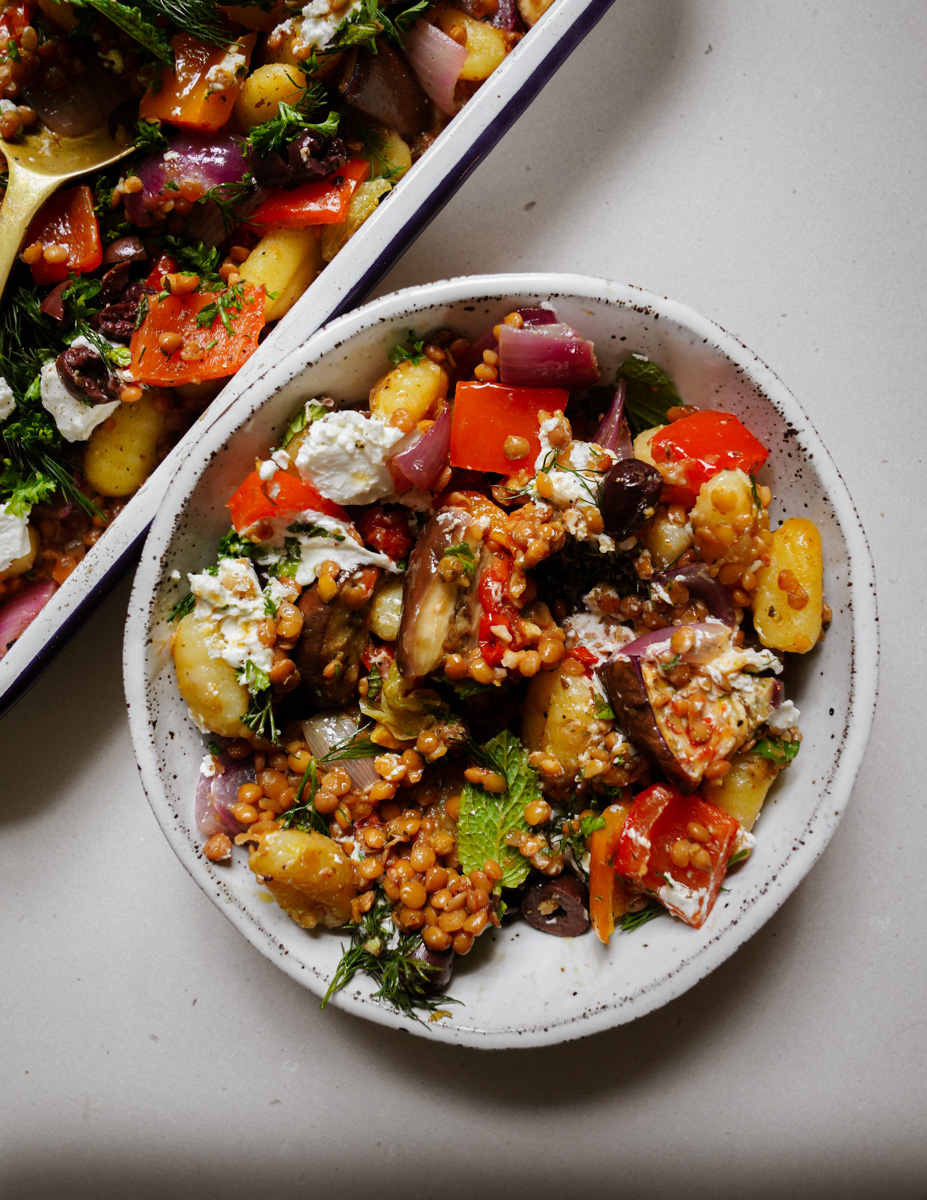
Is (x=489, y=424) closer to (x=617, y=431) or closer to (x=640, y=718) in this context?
(x=617, y=431)

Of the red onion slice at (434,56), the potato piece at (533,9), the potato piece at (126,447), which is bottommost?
the potato piece at (126,447)

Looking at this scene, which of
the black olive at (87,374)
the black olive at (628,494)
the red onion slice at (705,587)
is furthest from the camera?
the black olive at (87,374)

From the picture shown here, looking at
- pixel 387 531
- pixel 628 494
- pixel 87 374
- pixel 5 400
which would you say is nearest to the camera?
pixel 628 494

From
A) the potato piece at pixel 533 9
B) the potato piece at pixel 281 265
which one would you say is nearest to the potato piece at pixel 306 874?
the potato piece at pixel 281 265

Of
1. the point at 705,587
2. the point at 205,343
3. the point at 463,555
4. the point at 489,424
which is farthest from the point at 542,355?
the point at 205,343

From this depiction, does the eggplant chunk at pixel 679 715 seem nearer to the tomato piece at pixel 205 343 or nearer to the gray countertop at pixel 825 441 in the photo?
the gray countertop at pixel 825 441

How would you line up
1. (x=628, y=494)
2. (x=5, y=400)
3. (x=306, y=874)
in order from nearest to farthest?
(x=628, y=494)
(x=306, y=874)
(x=5, y=400)
